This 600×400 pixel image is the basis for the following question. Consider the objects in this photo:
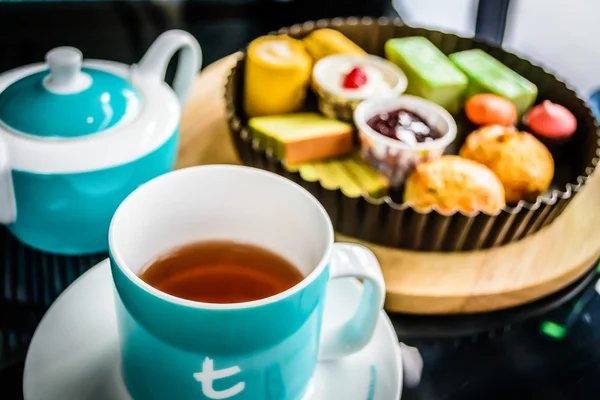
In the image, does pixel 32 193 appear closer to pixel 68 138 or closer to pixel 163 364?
pixel 68 138

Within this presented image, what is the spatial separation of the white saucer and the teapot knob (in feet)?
0.58

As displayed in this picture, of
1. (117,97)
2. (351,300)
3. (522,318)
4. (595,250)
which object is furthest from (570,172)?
(117,97)

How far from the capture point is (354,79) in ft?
2.82

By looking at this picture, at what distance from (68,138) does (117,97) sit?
67 mm

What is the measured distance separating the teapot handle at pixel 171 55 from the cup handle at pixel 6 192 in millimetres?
177

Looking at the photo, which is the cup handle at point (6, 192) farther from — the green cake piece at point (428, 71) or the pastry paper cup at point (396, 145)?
the green cake piece at point (428, 71)

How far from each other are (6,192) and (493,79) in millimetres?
637

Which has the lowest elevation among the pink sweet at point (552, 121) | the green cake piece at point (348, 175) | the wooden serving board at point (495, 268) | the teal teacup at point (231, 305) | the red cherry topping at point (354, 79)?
the green cake piece at point (348, 175)

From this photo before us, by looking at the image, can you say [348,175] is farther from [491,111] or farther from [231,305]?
[231,305]

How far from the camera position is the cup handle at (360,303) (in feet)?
1.38

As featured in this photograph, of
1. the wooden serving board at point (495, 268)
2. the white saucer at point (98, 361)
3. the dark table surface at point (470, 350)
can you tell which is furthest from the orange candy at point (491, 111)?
the white saucer at point (98, 361)

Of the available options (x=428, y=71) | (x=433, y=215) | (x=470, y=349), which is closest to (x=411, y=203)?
(x=433, y=215)

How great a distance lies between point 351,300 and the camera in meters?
0.52

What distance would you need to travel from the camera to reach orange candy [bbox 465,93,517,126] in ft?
2.72
